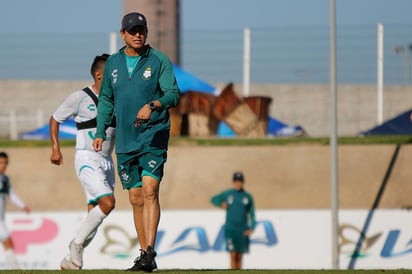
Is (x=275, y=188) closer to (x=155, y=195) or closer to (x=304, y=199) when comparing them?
(x=304, y=199)

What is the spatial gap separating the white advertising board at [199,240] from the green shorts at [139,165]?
10.8 m

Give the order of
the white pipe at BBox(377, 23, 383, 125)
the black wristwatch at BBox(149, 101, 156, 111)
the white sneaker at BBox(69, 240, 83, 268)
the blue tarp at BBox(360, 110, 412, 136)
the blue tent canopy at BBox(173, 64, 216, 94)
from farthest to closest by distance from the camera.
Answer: the blue tent canopy at BBox(173, 64, 216, 94) → the blue tarp at BBox(360, 110, 412, 136) → the white pipe at BBox(377, 23, 383, 125) → the white sneaker at BBox(69, 240, 83, 268) → the black wristwatch at BBox(149, 101, 156, 111)

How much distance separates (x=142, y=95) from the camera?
33.2 ft

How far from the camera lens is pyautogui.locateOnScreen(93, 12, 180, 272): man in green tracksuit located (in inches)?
397

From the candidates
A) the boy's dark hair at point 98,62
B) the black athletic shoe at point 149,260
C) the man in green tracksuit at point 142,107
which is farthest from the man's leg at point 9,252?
the black athletic shoe at point 149,260

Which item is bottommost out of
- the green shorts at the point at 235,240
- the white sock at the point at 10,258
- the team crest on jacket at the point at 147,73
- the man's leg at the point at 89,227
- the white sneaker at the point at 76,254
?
the white sock at the point at 10,258

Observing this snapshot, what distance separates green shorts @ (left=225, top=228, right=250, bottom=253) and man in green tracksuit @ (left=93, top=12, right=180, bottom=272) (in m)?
10.8

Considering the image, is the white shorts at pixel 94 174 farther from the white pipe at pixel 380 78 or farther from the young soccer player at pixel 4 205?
the white pipe at pixel 380 78

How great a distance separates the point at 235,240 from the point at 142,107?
11248 mm

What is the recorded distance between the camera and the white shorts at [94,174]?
501 inches

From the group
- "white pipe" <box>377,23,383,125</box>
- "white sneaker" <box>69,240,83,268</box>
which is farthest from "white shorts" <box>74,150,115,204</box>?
"white pipe" <box>377,23,383,125</box>

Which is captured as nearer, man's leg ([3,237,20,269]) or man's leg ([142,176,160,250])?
man's leg ([142,176,160,250])

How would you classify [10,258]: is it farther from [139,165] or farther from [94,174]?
[139,165]

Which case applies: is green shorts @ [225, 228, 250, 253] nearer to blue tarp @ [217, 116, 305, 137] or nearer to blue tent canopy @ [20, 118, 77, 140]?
blue tent canopy @ [20, 118, 77, 140]
